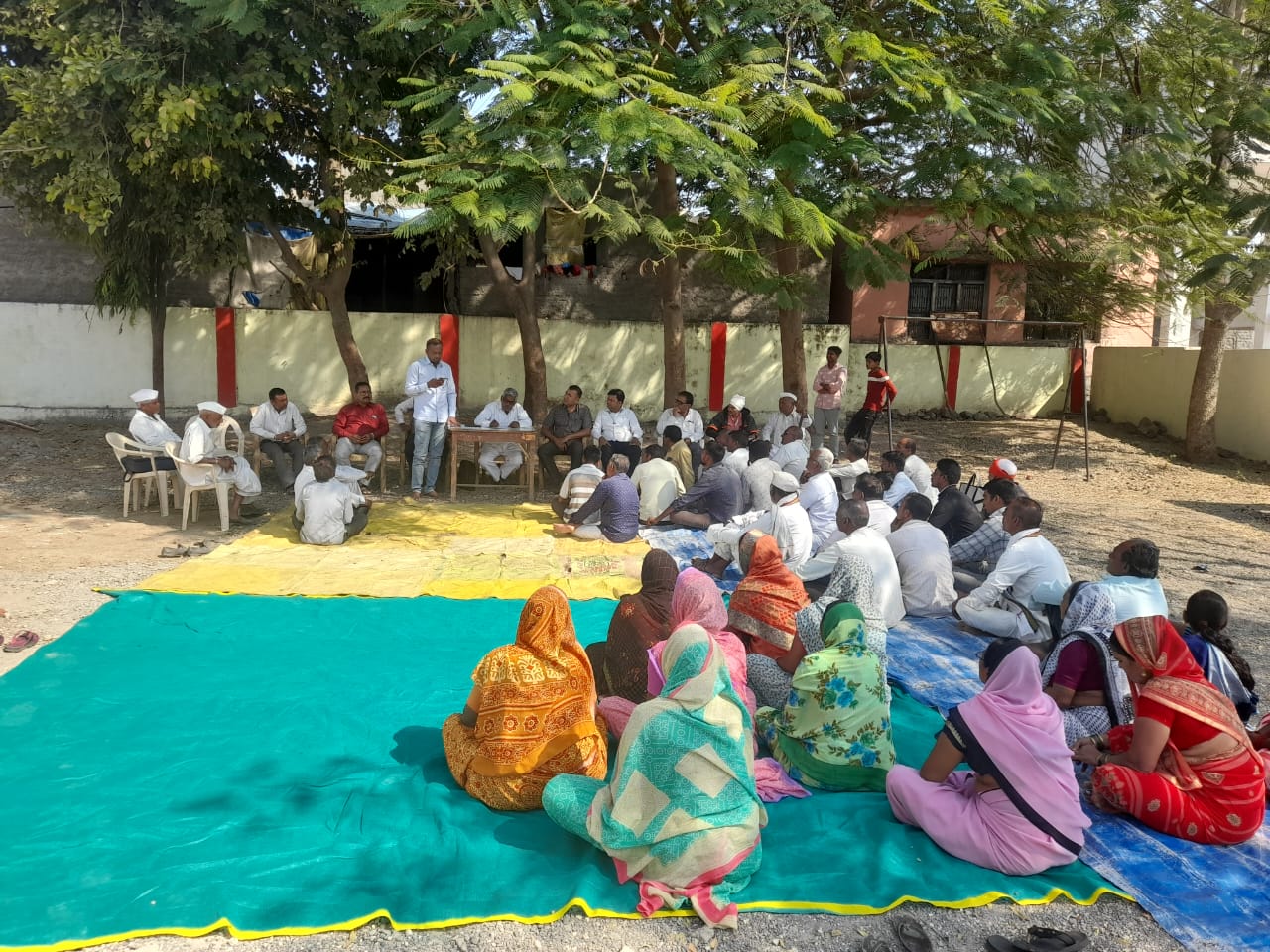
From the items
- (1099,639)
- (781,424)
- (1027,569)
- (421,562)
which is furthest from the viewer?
(781,424)

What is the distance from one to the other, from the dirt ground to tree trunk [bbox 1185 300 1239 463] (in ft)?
1.20

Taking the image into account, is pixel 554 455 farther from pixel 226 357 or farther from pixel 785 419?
pixel 226 357

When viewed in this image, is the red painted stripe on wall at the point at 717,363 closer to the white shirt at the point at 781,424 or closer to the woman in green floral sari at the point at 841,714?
the white shirt at the point at 781,424

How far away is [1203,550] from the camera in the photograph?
9.43 meters

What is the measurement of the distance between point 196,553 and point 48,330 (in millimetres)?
8898

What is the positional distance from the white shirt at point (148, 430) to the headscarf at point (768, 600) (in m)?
6.99

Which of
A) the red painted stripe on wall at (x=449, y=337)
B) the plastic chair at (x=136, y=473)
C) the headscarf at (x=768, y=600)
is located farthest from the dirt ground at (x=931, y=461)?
the red painted stripe on wall at (x=449, y=337)

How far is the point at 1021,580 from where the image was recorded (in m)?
6.29

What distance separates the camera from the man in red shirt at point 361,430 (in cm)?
1104

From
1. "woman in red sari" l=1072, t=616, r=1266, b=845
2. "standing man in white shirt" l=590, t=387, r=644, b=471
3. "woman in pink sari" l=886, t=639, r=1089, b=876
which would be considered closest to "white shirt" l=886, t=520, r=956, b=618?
"woman in red sari" l=1072, t=616, r=1266, b=845

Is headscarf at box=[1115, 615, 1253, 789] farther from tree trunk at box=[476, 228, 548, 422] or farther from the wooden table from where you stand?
tree trunk at box=[476, 228, 548, 422]

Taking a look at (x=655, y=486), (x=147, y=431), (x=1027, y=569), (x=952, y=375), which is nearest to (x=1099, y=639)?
(x=1027, y=569)

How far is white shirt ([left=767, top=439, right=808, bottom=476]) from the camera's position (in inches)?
414

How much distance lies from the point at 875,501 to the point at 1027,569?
1.46 meters
